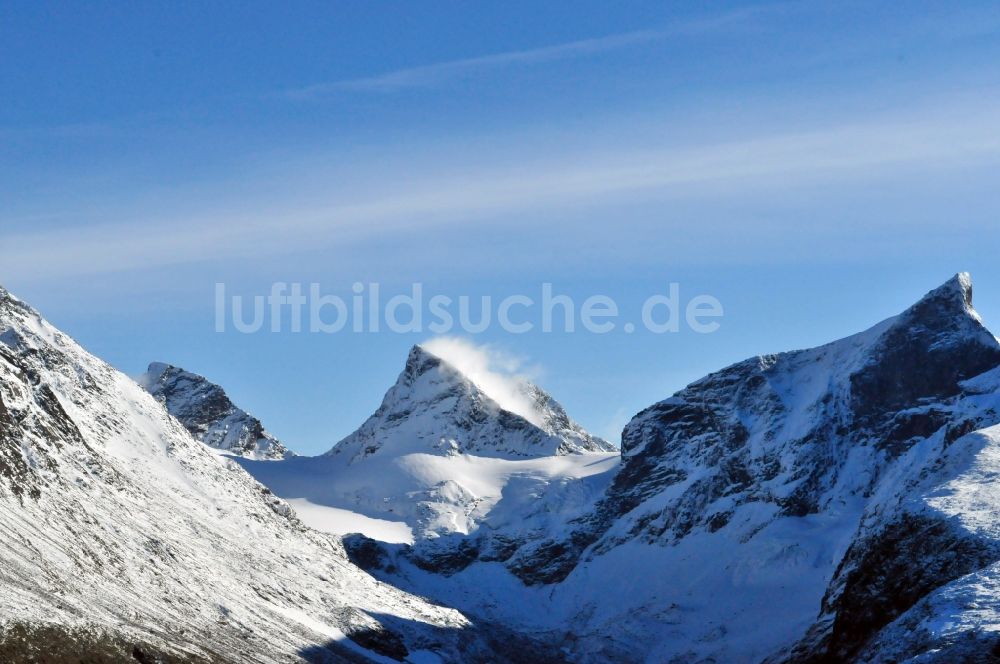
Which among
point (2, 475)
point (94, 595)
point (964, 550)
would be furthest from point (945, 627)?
point (2, 475)

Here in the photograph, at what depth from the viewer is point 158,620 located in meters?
196

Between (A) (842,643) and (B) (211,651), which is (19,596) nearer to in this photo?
(B) (211,651)

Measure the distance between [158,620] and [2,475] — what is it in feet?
83.8

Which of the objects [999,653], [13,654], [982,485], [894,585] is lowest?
[13,654]

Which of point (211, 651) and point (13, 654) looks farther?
point (211, 651)

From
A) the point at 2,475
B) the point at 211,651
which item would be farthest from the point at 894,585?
the point at 2,475

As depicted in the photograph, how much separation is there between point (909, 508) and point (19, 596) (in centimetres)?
9811

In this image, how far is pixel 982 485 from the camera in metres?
188

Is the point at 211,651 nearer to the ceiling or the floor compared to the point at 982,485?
nearer to the floor

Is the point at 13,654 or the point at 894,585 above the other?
the point at 894,585

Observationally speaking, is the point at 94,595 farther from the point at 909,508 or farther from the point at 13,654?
the point at 909,508

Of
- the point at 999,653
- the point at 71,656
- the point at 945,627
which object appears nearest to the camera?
the point at 999,653

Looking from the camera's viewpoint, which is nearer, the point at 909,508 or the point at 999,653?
the point at 999,653

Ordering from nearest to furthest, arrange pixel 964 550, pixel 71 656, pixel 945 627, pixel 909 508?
pixel 945 627 < pixel 71 656 < pixel 964 550 < pixel 909 508
